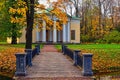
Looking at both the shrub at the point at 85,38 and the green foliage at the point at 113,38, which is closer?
the green foliage at the point at 113,38

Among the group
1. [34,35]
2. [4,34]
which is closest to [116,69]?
[4,34]

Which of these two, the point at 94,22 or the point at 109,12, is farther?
the point at 109,12

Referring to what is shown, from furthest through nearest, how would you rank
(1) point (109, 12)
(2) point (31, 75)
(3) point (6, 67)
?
1. (1) point (109, 12)
2. (3) point (6, 67)
3. (2) point (31, 75)

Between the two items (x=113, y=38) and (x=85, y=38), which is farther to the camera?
(x=85, y=38)

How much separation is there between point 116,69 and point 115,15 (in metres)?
67.2

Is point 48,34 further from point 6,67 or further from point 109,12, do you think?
point 6,67

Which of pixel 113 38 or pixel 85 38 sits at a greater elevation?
pixel 113 38

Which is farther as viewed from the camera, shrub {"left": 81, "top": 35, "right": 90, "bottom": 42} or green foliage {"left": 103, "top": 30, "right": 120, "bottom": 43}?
shrub {"left": 81, "top": 35, "right": 90, "bottom": 42}

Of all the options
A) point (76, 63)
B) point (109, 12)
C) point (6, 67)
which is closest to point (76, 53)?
point (76, 63)

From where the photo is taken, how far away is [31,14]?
3062cm

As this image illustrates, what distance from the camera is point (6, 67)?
2067 cm

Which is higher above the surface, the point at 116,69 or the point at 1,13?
the point at 1,13

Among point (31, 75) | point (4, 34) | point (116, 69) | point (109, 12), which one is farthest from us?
point (109, 12)

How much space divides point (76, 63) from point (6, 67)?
14.9 feet
